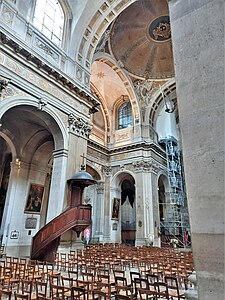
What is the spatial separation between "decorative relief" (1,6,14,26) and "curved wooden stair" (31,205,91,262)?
8233 mm

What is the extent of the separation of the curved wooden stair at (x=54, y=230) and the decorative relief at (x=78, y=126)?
4248mm

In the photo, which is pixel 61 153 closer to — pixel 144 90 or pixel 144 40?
pixel 144 90

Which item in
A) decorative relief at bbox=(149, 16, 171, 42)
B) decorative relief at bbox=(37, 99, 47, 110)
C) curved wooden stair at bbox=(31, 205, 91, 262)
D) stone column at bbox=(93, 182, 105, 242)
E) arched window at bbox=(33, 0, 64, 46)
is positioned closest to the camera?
curved wooden stair at bbox=(31, 205, 91, 262)

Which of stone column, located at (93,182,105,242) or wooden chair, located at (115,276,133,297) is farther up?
stone column, located at (93,182,105,242)

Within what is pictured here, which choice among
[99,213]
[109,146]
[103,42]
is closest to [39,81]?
[103,42]

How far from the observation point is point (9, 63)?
8.82 metres

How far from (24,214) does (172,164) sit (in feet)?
45.2

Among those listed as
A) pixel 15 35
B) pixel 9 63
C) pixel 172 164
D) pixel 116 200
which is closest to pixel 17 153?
pixel 9 63

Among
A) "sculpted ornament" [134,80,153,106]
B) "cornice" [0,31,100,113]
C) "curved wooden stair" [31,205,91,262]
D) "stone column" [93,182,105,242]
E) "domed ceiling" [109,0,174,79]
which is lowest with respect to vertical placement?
"curved wooden stair" [31,205,91,262]

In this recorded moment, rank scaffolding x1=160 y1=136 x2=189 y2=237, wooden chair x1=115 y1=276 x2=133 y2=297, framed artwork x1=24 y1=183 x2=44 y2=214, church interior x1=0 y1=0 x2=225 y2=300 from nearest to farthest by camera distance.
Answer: church interior x1=0 y1=0 x2=225 y2=300 < wooden chair x1=115 y1=276 x2=133 y2=297 < framed artwork x1=24 y1=183 x2=44 y2=214 < scaffolding x1=160 y1=136 x2=189 y2=237

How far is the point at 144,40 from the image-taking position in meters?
18.2

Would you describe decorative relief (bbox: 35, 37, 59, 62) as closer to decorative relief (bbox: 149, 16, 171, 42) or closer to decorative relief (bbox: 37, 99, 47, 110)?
decorative relief (bbox: 37, 99, 47, 110)

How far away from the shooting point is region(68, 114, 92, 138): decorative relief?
446 inches

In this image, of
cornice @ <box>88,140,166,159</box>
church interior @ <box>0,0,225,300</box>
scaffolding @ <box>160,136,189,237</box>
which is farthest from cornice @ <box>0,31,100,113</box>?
scaffolding @ <box>160,136,189,237</box>
